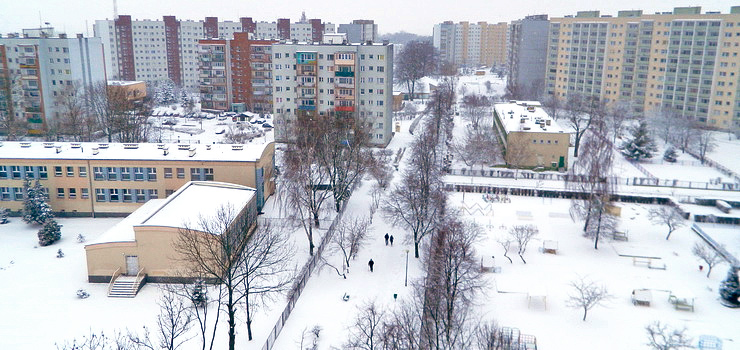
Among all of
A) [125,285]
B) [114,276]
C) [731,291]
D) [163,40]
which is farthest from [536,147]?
[163,40]

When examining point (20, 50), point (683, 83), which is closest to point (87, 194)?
point (20, 50)

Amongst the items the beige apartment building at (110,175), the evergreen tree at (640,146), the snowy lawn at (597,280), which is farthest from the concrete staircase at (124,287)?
the evergreen tree at (640,146)

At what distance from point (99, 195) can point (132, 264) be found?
10.6 m

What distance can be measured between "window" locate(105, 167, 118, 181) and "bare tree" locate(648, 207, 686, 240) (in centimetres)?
3198

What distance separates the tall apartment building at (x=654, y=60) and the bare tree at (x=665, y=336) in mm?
48941

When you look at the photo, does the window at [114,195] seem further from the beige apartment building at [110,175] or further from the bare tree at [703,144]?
the bare tree at [703,144]

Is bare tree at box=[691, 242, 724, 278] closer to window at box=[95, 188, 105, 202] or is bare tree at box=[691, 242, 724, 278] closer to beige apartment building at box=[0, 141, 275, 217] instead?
beige apartment building at box=[0, 141, 275, 217]

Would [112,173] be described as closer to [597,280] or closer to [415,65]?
[597,280]

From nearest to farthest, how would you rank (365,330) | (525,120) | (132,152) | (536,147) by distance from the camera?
(365,330) < (132,152) < (536,147) < (525,120)

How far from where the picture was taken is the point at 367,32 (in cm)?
9306

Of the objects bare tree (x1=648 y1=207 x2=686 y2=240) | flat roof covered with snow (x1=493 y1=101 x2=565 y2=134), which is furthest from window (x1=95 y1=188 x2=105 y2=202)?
bare tree (x1=648 y1=207 x2=686 y2=240)

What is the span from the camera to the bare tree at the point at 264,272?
2216cm

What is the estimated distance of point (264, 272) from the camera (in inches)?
1038

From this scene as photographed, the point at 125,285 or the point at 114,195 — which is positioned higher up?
the point at 114,195
